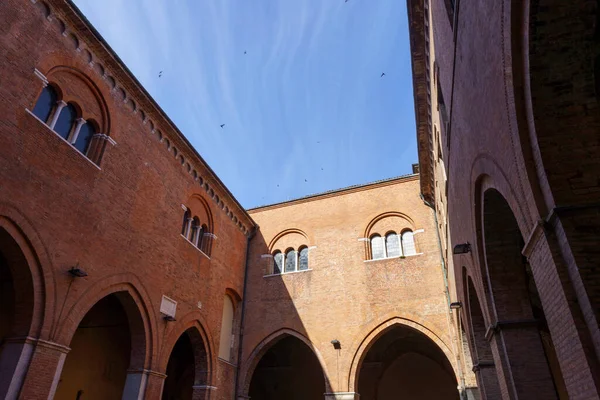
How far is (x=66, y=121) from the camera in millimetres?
8227

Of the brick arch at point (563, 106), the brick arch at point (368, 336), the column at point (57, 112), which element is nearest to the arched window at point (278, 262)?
the brick arch at point (368, 336)

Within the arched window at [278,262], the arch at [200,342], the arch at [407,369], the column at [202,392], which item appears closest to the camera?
the arch at [200,342]

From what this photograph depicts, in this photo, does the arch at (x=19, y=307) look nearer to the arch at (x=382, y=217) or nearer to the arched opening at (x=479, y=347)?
the arched opening at (x=479, y=347)

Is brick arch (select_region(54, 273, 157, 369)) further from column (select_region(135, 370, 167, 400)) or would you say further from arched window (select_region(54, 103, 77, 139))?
arched window (select_region(54, 103, 77, 139))

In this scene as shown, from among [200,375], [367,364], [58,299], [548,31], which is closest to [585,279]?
[548,31]

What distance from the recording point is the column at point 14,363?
20.9 feet

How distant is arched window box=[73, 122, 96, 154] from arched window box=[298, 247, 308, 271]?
7989mm

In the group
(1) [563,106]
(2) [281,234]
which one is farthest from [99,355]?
(1) [563,106]

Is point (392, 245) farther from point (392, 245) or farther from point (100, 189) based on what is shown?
point (100, 189)

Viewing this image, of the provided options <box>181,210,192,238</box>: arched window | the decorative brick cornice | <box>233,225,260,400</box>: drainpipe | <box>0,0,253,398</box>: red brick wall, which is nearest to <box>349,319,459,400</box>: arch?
<box>233,225,260,400</box>: drainpipe

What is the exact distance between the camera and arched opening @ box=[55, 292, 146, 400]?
1036cm

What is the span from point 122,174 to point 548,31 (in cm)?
841

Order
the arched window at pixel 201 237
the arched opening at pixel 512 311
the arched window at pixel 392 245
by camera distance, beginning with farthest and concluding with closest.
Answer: the arched window at pixel 392 245 → the arched window at pixel 201 237 → the arched opening at pixel 512 311

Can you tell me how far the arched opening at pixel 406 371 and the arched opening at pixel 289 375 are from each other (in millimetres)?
1719
